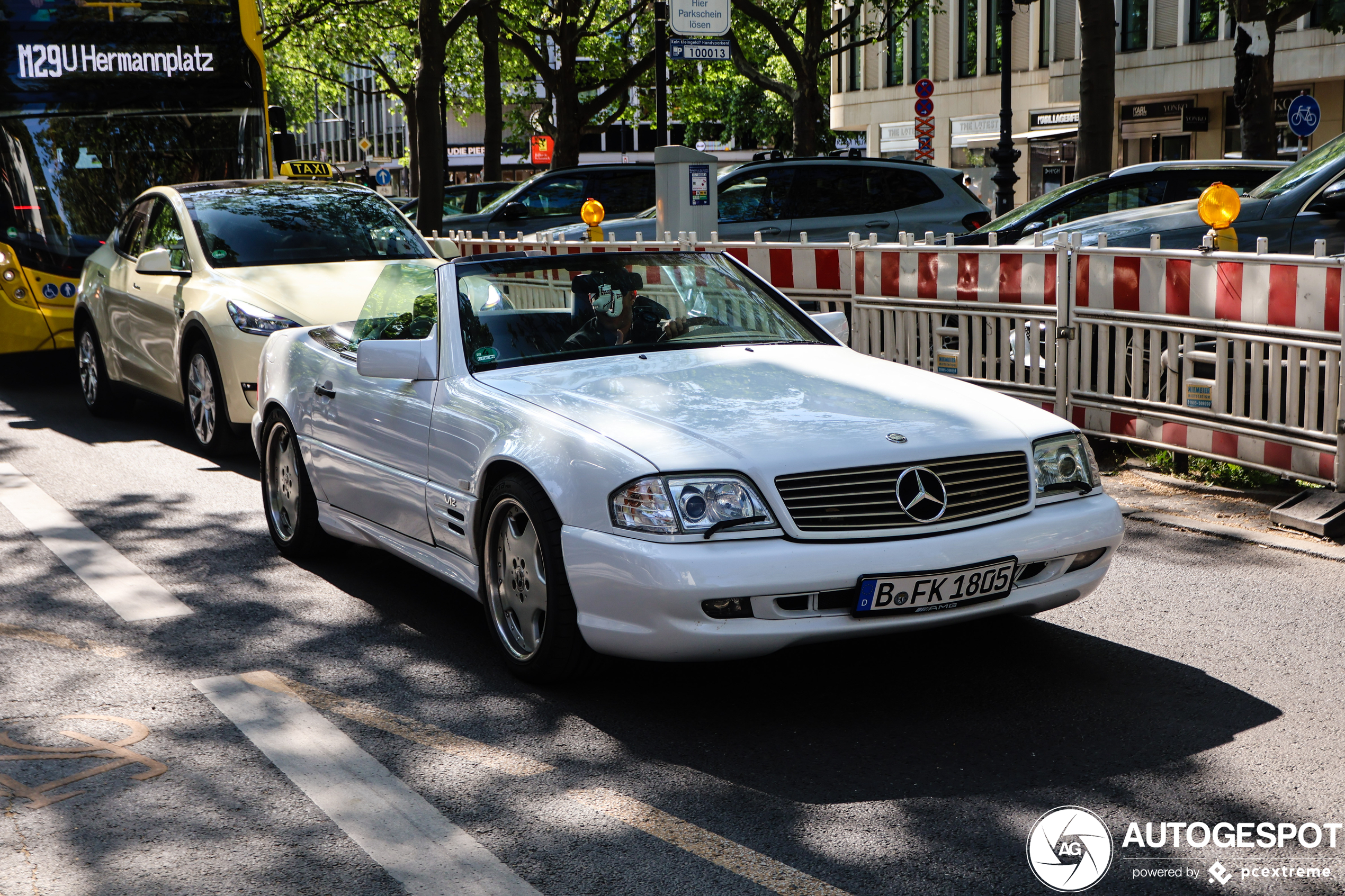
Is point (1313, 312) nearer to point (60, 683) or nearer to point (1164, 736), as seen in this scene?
point (1164, 736)

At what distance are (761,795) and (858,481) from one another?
98 centimetres

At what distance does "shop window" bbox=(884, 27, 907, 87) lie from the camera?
171ft

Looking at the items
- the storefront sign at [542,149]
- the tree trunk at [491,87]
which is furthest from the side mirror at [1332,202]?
the storefront sign at [542,149]

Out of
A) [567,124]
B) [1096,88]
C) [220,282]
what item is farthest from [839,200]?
[567,124]

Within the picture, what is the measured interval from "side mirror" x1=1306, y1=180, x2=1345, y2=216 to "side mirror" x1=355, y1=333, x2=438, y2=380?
636 centimetres

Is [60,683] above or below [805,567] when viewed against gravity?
below

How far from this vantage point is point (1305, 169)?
417 inches

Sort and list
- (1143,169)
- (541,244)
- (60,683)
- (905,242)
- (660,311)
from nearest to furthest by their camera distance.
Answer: (60,683) → (660,311) → (905,242) → (1143,169) → (541,244)

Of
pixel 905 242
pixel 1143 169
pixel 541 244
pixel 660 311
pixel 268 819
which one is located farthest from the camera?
pixel 541 244

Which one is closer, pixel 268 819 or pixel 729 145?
pixel 268 819

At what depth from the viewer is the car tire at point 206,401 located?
950 centimetres

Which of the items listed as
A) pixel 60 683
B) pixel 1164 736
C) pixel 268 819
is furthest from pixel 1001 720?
pixel 60 683

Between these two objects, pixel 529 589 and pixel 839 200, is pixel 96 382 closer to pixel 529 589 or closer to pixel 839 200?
pixel 529 589

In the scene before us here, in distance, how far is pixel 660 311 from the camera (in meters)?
5.89
